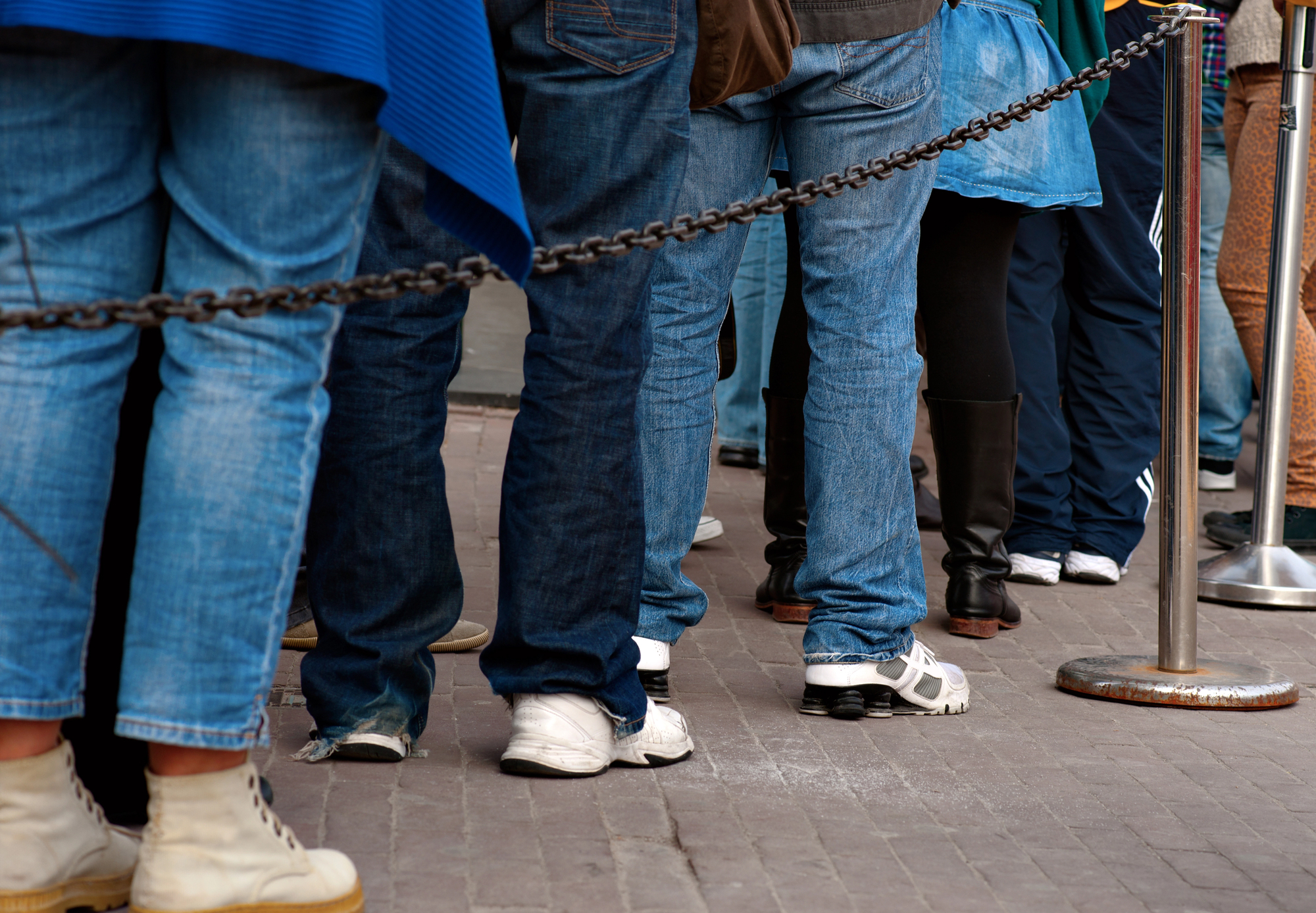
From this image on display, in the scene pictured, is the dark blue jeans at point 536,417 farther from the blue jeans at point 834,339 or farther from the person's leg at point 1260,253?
the person's leg at point 1260,253

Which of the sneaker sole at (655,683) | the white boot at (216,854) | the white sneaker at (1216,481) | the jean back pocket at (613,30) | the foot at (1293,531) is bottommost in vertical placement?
the white sneaker at (1216,481)

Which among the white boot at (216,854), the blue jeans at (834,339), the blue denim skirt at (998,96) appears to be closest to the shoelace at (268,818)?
the white boot at (216,854)

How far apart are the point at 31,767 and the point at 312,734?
841mm

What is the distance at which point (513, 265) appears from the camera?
6.26 ft

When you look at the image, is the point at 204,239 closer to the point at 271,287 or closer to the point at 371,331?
the point at 271,287

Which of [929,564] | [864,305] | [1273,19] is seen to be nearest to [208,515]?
[864,305]

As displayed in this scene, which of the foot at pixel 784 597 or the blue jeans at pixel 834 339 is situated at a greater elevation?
the blue jeans at pixel 834 339

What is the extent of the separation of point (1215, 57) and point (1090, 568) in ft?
7.15

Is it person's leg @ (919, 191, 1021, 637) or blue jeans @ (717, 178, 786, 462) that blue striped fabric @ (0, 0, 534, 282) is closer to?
person's leg @ (919, 191, 1021, 637)

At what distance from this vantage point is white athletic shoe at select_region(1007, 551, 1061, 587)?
4.53 m

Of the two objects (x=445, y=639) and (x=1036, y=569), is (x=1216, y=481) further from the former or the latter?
(x=445, y=639)

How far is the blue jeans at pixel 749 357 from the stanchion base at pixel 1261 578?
77.9 inches

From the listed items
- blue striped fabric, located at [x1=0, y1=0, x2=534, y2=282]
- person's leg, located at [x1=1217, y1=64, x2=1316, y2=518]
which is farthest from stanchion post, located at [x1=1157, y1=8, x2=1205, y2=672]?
blue striped fabric, located at [x1=0, y1=0, x2=534, y2=282]

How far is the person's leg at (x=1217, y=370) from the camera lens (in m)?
6.23
